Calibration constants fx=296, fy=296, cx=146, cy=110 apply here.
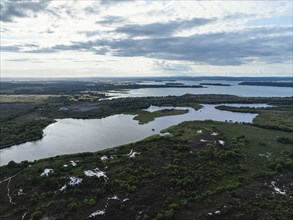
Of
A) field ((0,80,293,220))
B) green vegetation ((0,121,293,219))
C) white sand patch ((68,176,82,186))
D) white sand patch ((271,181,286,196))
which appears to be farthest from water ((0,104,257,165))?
white sand patch ((271,181,286,196))

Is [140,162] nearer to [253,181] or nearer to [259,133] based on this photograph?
[253,181]

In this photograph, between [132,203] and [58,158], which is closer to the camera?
[132,203]

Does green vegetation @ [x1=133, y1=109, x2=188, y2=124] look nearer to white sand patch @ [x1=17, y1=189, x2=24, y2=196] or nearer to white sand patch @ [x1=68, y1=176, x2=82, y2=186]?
white sand patch @ [x1=68, y1=176, x2=82, y2=186]

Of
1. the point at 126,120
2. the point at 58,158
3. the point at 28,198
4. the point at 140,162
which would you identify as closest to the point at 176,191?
the point at 140,162

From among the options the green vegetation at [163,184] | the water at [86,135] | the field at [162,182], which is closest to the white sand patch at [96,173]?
the field at [162,182]

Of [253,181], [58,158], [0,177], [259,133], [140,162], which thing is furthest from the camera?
[259,133]

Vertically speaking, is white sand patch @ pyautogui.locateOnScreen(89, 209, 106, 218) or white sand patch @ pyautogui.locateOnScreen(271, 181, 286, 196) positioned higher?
white sand patch @ pyautogui.locateOnScreen(271, 181, 286, 196)

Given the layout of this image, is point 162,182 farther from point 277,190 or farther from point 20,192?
point 20,192
